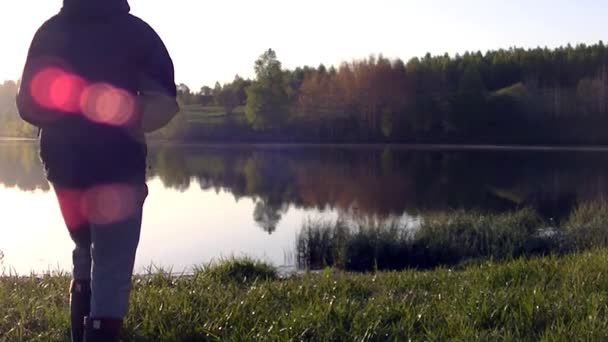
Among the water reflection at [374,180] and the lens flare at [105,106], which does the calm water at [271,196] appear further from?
the lens flare at [105,106]

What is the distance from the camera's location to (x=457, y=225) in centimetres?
1330

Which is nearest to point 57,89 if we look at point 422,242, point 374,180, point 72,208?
point 72,208

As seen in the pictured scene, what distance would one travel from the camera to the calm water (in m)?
13.6

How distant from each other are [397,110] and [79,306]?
6280 cm

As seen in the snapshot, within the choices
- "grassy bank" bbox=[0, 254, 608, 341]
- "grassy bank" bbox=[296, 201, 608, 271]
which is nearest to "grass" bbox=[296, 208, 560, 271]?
"grassy bank" bbox=[296, 201, 608, 271]

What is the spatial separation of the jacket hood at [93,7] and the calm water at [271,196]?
141 cm

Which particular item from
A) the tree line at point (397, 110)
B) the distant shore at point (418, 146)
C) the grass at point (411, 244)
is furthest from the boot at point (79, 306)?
the tree line at point (397, 110)

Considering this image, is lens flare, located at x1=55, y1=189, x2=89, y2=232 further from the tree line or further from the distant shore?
the tree line

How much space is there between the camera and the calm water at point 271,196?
13.6 metres

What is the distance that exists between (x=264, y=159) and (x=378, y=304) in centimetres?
3800

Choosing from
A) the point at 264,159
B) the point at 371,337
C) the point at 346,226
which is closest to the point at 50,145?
the point at 371,337

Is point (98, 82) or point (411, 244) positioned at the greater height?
point (98, 82)

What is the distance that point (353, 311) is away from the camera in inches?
145

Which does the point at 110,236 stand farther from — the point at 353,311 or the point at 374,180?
the point at 374,180
